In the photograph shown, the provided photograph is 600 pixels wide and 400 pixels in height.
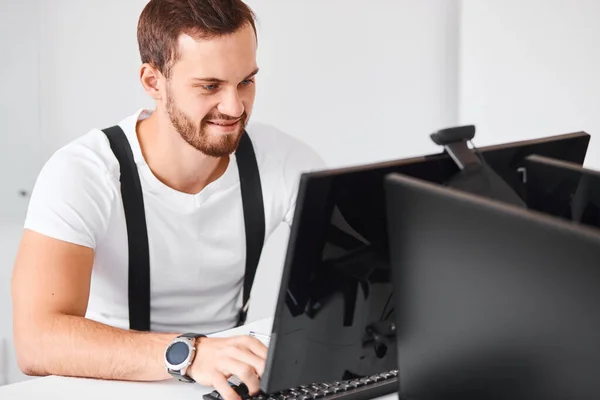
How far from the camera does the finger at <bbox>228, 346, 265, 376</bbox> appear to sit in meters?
1.23

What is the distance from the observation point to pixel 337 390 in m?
1.24

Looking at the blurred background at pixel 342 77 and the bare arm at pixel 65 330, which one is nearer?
the bare arm at pixel 65 330

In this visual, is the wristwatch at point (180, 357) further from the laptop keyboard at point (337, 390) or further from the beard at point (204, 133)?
the beard at point (204, 133)

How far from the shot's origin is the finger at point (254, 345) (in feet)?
4.12

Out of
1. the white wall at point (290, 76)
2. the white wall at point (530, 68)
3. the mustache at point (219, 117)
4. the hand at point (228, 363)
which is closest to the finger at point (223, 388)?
the hand at point (228, 363)

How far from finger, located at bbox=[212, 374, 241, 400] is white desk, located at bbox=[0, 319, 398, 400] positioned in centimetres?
6

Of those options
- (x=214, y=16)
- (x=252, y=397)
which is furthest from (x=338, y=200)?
(x=214, y=16)

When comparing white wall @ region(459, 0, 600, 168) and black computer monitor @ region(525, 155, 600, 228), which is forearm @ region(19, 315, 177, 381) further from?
white wall @ region(459, 0, 600, 168)

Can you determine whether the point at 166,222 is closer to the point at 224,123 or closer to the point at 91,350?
the point at 224,123

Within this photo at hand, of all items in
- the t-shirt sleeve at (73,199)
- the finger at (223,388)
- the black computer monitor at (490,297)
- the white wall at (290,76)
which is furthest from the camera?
the white wall at (290,76)

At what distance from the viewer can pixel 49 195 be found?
1.56m

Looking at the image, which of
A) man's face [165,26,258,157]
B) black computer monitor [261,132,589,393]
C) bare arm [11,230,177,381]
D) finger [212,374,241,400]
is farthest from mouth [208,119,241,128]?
black computer monitor [261,132,589,393]

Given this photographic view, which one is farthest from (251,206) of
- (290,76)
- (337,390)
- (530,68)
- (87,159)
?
(530,68)

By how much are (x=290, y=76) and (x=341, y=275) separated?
2045 millimetres
